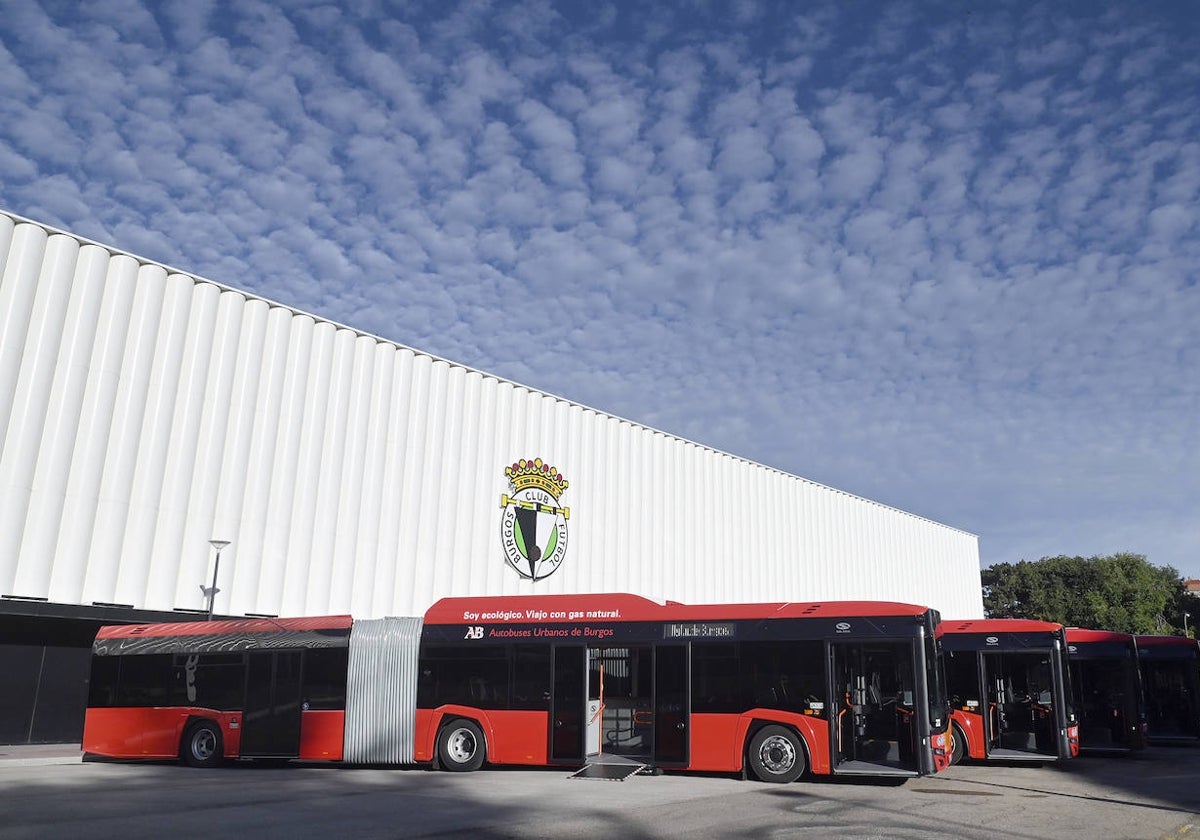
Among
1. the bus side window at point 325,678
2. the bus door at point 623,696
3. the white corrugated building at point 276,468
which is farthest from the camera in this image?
the white corrugated building at point 276,468

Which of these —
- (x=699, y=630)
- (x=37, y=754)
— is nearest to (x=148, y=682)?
(x=37, y=754)

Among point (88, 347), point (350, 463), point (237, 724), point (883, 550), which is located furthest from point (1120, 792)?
point (883, 550)

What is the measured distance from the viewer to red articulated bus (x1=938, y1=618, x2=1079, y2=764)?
62.0 feet

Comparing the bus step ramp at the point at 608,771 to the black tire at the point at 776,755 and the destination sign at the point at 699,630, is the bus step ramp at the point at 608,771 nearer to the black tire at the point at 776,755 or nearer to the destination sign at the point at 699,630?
the black tire at the point at 776,755

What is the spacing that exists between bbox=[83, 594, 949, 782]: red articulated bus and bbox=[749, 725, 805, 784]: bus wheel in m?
0.02

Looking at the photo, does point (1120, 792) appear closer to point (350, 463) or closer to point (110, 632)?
point (110, 632)

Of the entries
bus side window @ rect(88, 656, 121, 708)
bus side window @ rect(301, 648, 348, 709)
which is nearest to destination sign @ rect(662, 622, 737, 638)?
bus side window @ rect(301, 648, 348, 709)

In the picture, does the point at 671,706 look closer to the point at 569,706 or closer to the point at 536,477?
the point at 569,706

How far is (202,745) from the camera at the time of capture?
18.9 meters

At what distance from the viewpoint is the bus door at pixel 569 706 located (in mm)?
16953

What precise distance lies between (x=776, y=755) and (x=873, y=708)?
1.72 metres

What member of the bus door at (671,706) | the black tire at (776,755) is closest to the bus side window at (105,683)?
the bus door at (671,706)

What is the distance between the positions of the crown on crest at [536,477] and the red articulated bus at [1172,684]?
18.1 meters

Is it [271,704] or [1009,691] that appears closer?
[271,704]
